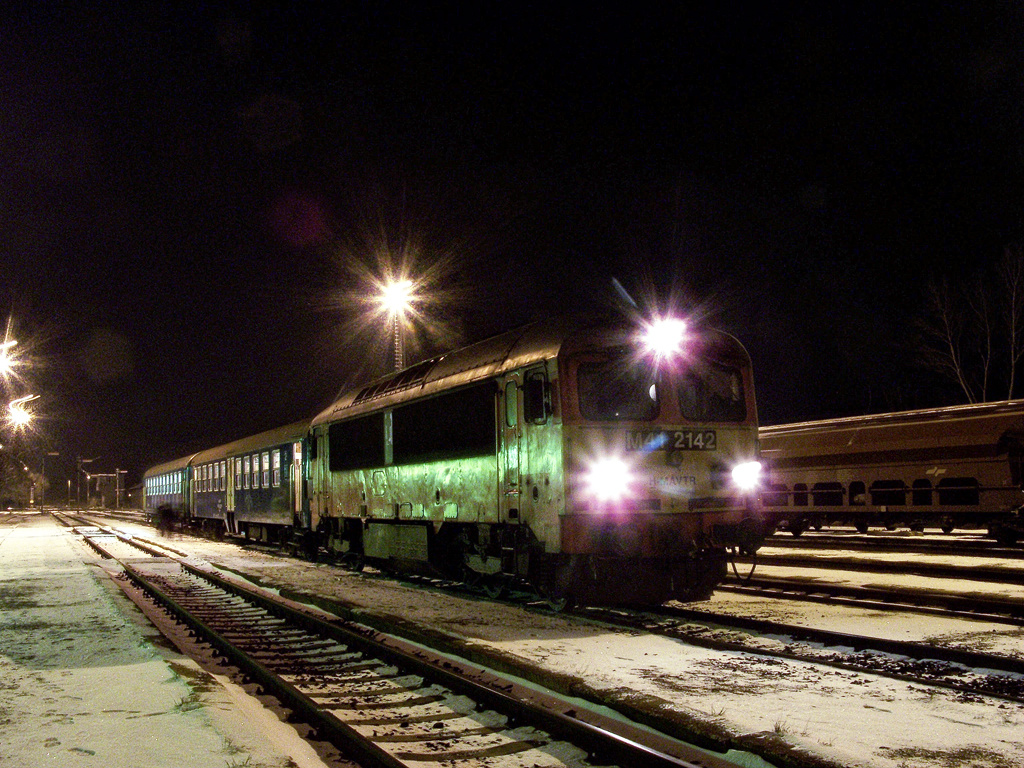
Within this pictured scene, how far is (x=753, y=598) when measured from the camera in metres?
11.8

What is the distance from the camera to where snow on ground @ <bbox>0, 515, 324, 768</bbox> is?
5250mm

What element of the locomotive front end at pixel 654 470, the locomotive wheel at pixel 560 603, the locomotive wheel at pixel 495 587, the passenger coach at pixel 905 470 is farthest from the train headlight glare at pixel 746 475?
the passenger coach at pixel 905 470

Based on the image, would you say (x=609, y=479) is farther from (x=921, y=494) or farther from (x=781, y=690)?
(x=921, y=494)

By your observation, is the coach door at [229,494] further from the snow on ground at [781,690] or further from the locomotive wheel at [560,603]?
the locomotive wheel at [560,603]

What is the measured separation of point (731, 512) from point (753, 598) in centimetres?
193

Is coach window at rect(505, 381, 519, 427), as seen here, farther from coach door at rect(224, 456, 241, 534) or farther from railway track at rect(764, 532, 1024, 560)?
coach door at rect(224, 456, 241, 534)

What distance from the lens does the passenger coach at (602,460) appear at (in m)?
9.95

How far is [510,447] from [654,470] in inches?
70.9

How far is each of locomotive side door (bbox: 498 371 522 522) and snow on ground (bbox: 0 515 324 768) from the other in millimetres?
4041

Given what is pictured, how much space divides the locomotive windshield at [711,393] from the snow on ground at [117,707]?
5854mm

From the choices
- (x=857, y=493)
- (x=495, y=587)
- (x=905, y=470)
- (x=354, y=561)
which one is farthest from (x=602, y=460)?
(x=857, y=493)

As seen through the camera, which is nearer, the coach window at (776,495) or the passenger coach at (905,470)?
the passenger coach at (905,470)

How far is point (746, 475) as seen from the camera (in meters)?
10.9

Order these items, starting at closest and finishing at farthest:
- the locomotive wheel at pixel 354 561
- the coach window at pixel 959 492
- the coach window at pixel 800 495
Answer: the locomotive wheel at pixel 354 561, the coach window at pixel 959 492, the coach window at pixel 800 495
